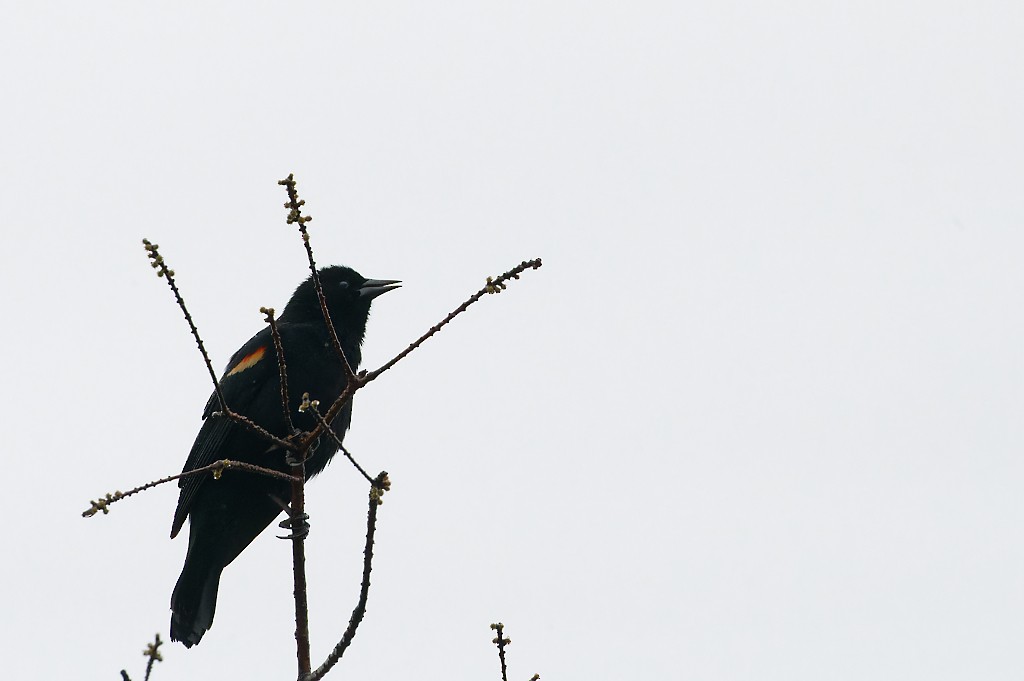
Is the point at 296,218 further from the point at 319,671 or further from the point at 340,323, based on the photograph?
the point at 340,323

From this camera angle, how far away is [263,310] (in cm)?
346

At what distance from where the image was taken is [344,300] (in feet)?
25.2

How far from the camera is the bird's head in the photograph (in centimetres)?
750

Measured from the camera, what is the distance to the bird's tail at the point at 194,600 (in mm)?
6254

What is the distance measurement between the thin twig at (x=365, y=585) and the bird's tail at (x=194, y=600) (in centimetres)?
313

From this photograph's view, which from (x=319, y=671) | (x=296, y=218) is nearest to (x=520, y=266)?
(x=296, y=218)

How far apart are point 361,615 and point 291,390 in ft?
10.6

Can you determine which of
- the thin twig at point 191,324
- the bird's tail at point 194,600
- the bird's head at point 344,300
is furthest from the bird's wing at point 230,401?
the thin twig at point 191,324

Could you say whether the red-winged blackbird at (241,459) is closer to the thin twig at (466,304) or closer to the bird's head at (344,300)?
the bird's head at (344,300)

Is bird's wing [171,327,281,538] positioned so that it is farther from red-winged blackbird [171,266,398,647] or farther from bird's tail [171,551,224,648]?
bird's tail [171,551,224,648]

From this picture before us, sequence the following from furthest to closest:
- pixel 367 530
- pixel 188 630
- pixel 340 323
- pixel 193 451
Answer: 1. pixel 340 323
2. pixel 193 451
3. pixel 188 630
4. pixel 367 530

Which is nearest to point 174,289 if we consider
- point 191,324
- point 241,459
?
point 191,324

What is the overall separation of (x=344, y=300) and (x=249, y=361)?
2.90ft

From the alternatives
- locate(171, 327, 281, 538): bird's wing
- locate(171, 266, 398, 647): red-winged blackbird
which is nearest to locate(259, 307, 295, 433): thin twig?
locate(171, 266, 398, 647): red-winged blackbird
